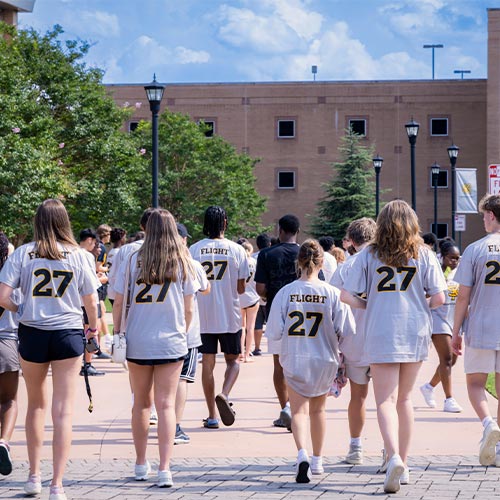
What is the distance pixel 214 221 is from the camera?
10578 millimetres

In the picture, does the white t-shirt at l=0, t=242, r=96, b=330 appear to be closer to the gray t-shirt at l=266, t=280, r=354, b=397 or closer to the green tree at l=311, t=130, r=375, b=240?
the gray t-shirt at l=266, t=280, r=354, b=397

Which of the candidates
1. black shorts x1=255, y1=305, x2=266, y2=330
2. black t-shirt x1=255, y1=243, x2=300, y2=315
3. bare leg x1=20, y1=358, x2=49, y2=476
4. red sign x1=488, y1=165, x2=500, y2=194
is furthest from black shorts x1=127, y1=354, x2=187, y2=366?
black shorts x1=255, y1=305, x2=266, y2=330

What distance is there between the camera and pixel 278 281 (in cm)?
1078

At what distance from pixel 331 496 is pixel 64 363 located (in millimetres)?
2078

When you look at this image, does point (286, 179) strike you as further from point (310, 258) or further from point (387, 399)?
point (387, 399)

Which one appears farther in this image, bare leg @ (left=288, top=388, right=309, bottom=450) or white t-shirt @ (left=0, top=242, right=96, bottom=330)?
bare leg @ (left=288, top=388, right=309, bottom=450)

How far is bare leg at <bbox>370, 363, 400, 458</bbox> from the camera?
7.82 metres

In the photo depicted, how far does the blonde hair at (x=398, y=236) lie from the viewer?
796 cm

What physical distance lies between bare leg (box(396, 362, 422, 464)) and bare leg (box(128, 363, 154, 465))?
1855 mm

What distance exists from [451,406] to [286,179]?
57.5 m

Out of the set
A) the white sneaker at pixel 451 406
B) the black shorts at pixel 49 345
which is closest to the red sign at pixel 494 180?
the white sneaker at pixel 451 406

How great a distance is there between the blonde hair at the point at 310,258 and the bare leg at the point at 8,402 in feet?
8.14

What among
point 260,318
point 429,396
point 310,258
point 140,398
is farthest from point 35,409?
point 260,318

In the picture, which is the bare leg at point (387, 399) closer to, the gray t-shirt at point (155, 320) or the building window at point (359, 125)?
the gray t-shirt at point (155, 320)
